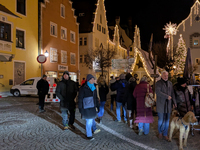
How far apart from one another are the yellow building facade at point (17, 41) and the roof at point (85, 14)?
14.6 meters

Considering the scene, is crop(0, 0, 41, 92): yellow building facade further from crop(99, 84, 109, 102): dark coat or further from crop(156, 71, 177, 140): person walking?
crop(156, 71, 177, 140): person walking

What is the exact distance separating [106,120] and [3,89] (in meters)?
15.5

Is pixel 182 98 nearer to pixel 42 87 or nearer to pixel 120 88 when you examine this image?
pixel 120 88

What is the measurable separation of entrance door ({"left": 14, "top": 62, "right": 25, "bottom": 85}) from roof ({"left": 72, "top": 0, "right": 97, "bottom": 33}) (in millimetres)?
18164

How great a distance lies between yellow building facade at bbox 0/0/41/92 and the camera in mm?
21608

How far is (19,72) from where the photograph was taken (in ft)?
80.3

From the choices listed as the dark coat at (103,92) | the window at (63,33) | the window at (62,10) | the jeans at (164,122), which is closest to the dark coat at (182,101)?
the jeans at (164,122)

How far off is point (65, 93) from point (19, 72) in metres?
17.9

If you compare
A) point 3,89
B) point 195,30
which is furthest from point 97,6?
point 3,89

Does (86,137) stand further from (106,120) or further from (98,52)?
(98,52)

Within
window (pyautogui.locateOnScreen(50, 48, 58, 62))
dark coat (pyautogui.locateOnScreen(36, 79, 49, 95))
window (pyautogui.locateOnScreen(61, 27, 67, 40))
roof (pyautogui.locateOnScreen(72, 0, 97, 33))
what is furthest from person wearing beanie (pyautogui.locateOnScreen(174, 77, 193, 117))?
roof (pyautogui.locateOnScreen(72, 0, 97, 33))

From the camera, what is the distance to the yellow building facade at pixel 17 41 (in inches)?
851

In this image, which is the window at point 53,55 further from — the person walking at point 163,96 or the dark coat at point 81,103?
the person walking at point 163,96

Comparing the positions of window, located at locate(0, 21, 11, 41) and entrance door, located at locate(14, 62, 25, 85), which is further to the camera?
entrance door, located at locate(14, 62, 25, 85)
